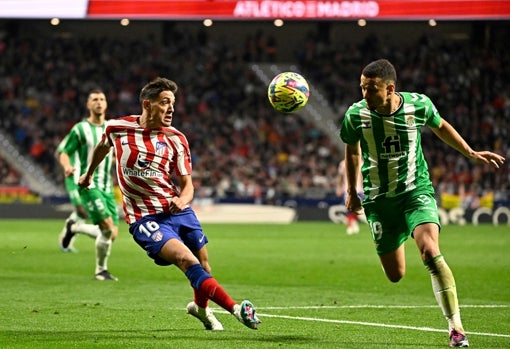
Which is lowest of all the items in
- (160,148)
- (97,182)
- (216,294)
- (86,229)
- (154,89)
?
(86,229)

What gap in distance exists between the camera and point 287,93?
10.2 m

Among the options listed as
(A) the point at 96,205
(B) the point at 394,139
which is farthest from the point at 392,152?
(A) the point at 96,205

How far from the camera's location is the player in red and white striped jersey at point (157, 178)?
9133mm

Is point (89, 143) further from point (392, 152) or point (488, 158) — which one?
point (488, 158)

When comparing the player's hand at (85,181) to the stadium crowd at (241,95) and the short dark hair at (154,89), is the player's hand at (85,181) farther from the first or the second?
the stadium crowd at (241,95)

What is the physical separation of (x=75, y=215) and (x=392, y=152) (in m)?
10.9

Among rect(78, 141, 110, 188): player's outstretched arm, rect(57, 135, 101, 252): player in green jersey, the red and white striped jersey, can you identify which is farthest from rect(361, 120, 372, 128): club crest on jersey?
rect(57, 135, 101, 252): player in green jersey

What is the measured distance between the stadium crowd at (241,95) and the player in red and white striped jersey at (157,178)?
98.7ft

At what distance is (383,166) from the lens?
9.04 metres

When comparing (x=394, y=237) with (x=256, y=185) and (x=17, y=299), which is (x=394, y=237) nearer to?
(x=17, y=299)

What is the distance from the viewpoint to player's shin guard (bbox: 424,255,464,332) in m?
8.30

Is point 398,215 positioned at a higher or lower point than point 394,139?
lower

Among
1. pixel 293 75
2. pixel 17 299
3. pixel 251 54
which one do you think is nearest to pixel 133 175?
pixel 293 75

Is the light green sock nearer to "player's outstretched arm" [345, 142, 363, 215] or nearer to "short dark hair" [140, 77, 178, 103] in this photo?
"short dark hair" [140, 77, 178, 103]
